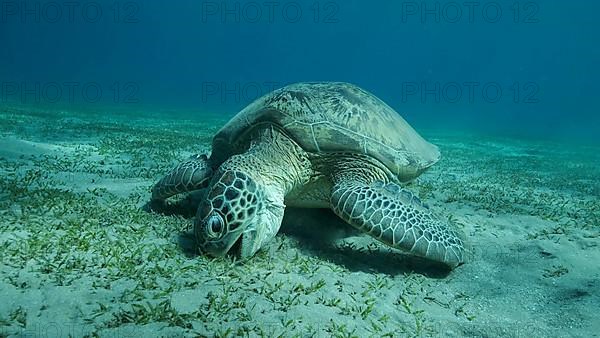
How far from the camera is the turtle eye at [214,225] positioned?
11.6 ft

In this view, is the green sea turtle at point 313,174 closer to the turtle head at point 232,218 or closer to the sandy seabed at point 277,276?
the turtle head at point 232,218

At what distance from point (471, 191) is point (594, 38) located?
557 feet

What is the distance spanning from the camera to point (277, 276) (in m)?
3.45

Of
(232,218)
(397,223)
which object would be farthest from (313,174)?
(232,218)

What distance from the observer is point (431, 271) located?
3.96 metres


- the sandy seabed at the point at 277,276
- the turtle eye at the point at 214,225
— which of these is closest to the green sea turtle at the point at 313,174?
the turtle eye at the point at 214,225

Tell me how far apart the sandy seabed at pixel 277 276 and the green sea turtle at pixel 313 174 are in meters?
0.31

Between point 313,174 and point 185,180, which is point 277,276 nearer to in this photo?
point 313,174

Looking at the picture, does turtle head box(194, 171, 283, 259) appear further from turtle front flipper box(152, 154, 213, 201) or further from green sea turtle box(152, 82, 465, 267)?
turtle front flipper box(152, 154, 213, 201)

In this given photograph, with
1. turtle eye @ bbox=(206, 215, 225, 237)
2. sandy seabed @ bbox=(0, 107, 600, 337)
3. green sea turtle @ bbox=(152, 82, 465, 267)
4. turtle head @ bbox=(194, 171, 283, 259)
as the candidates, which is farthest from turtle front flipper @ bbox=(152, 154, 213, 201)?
turtle eye @ bbox=(206, 215, 225, 237)

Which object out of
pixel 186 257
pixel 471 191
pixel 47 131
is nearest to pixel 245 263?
pixel 186 257

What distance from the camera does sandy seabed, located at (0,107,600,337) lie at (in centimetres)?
267

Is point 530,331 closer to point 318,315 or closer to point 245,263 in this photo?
point 318,315

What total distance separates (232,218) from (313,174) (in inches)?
57.2
